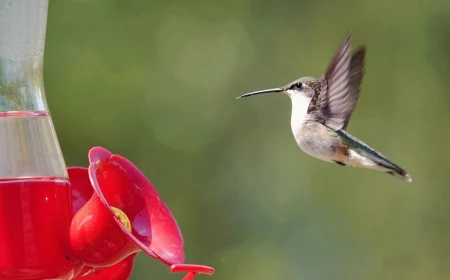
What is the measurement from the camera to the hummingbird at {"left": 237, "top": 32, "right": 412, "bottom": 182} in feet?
14.4

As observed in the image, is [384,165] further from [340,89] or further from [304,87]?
[304,87]

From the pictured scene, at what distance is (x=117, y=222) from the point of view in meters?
2.84

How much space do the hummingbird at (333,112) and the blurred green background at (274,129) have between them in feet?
10.4

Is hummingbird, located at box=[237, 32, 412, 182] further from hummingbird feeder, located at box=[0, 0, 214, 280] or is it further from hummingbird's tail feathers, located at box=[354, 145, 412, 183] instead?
hummingbird feeder, located at box=[0, 0, 214, 280]

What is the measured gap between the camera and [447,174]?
844 cm

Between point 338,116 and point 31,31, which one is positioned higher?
point 31,31

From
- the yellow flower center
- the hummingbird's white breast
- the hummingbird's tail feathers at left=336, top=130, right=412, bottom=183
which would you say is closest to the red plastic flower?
the yellow flower center

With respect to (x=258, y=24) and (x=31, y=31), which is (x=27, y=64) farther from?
(x=258, y=24)

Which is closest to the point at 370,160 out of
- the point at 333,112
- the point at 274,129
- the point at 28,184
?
the point at 333,112

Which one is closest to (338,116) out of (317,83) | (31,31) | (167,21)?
→ (317,83)

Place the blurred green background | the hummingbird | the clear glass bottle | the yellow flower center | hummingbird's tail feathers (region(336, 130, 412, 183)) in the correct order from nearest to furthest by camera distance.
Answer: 1. the clear glass bottle
2. the yellow flower center
3. the hummingbird
4. hummingbird's tail feathers (region(336, 130, 412, 183))
5. the blurred green background

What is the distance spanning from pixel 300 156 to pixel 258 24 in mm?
1142

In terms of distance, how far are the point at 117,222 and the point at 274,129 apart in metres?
5.50

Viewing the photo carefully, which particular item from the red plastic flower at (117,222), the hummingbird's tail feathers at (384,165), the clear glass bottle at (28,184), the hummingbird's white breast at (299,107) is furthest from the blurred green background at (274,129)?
the clear glass bottle at (28,184)
